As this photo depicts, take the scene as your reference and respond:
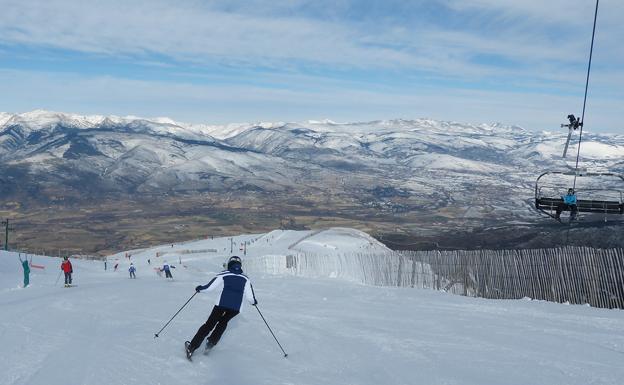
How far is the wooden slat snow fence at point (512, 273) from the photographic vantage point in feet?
59.2

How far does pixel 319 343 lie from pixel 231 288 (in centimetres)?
226

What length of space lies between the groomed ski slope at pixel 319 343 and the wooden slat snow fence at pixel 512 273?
3.66ft

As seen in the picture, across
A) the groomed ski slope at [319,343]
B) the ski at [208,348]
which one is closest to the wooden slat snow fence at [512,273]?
the groomed ski slope at [319,343]

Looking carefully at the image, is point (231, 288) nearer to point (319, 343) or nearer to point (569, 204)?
point (319, 343)

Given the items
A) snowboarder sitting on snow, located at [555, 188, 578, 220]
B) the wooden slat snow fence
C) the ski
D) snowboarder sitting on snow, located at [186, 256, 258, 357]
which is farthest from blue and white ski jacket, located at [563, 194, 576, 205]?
the ski

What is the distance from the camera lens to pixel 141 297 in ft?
62.8

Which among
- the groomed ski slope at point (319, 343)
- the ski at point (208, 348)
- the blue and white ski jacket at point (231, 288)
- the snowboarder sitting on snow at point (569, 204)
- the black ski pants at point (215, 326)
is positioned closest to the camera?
the groomed ski slope at point (319, 343)

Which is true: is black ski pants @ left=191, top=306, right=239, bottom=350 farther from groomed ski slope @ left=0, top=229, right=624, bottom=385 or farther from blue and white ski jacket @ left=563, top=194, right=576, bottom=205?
blue and white ski jacket @ left=563, top=194, right=576, bottom=205

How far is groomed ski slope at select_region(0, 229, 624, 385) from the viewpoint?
884 centimetres

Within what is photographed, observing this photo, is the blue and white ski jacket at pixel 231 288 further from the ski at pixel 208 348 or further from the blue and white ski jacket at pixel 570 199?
the blue and white ski jacket at pixel 570 199

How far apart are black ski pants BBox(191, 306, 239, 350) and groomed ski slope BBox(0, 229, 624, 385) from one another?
0.31 metres

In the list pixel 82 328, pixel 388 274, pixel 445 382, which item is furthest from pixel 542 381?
pixel 388 274

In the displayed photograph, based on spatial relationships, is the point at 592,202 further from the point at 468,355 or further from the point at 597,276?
the point at 468,355

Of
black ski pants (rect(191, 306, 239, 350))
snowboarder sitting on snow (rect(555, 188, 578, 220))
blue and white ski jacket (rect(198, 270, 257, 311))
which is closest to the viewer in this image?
black ski pants (rect(191, 306, 239, 350))
